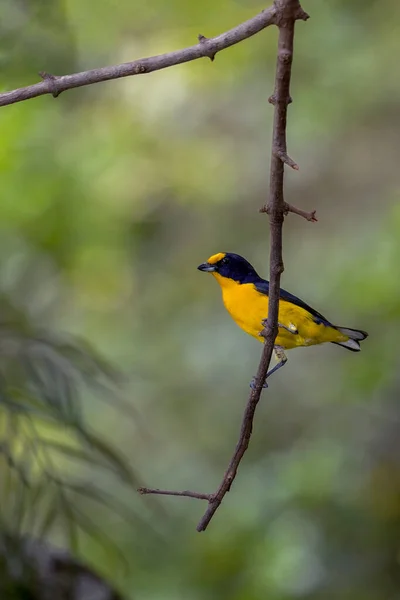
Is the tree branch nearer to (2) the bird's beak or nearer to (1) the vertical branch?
(1) the vertical branch

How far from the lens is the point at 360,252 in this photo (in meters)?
4.89

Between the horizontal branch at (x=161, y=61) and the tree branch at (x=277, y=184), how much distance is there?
6 cm

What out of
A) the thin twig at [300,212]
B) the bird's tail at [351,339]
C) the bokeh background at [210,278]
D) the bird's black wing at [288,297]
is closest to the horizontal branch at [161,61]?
the thin twig at [300,212]

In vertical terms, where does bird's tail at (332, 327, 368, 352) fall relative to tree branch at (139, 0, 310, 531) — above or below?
below

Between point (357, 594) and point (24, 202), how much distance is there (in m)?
2.86

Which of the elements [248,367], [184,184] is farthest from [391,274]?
[184,184]

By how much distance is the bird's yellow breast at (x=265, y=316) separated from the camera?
1.66 m

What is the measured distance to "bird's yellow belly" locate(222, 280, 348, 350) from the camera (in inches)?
65.3

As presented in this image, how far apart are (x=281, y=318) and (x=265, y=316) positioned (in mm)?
167

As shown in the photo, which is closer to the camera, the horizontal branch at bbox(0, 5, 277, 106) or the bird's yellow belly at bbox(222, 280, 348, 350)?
the horizontal branch at bbox(0, 5, 277, 106)

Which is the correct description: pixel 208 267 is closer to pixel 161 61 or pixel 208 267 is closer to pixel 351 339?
pixel 351 339

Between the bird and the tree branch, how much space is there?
39 cm

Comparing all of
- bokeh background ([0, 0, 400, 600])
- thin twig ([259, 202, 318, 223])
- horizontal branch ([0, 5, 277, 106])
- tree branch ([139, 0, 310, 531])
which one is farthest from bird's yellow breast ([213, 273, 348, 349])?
bokeh background ([0, 0, 400, 600])

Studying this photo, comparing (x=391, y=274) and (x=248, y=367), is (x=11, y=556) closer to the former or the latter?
(x=391, y=274)
